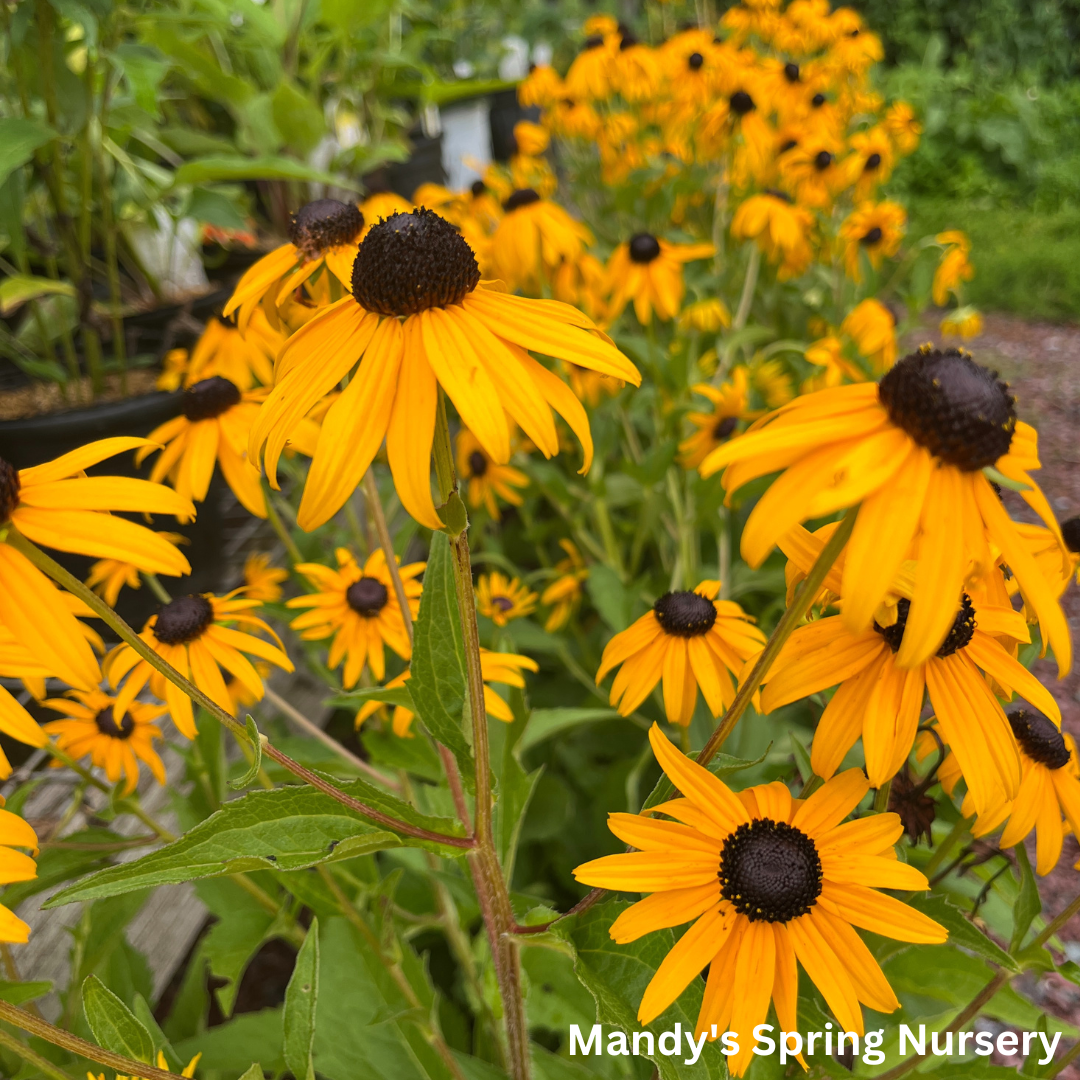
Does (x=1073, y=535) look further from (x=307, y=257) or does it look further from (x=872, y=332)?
(x=872, y=332)

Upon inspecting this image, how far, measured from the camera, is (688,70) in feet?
7.00

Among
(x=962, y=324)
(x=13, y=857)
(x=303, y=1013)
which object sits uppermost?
(x=13, y=857)

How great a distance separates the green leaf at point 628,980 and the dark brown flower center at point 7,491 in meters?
0.43

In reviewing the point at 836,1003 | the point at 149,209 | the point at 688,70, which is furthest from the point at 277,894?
the point at 688,70

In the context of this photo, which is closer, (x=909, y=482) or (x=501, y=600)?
(x=909, y=482)

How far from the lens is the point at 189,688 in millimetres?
480

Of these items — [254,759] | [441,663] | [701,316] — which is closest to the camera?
[254,759]

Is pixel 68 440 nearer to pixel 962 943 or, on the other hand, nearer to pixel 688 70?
pixel 962 943

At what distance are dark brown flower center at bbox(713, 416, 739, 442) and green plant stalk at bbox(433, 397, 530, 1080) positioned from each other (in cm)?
91

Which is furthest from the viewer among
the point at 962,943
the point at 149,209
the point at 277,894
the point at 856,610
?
the point at 149,209

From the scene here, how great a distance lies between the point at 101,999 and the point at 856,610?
578 millimetres

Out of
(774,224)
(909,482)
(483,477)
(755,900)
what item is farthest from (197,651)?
(774,224)

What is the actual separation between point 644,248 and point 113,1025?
51.6 inches

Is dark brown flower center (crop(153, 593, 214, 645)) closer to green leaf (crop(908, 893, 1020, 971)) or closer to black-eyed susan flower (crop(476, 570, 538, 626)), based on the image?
black-eyed susan flower (crop(476, 570, 538, 626))
